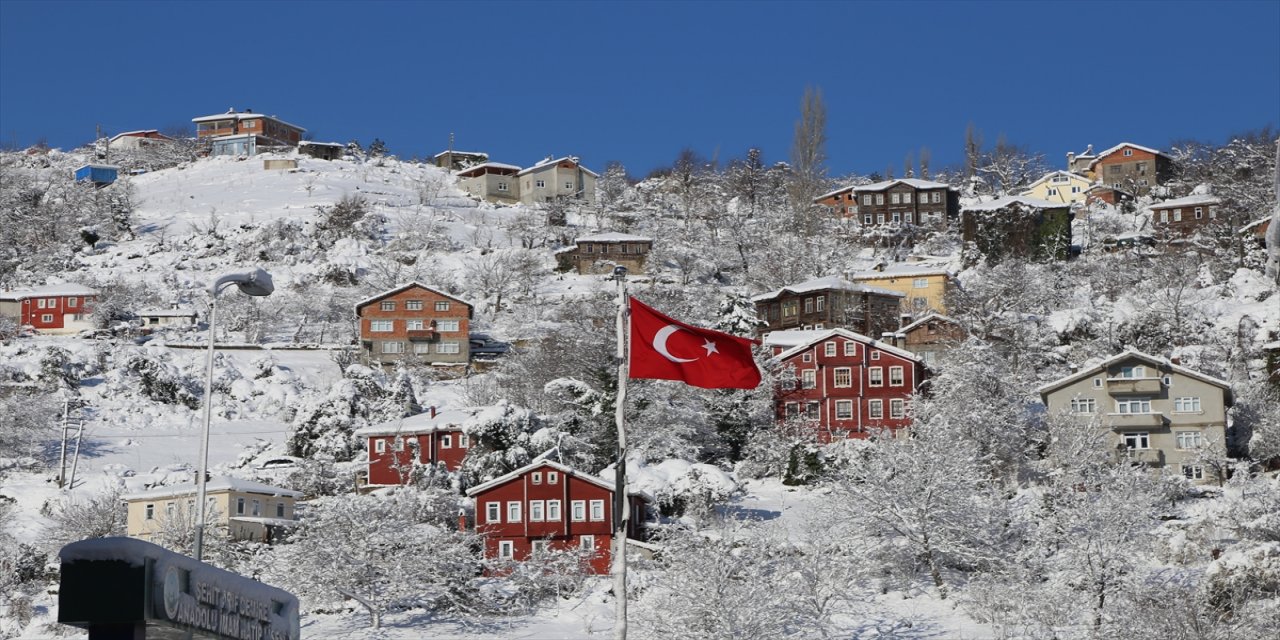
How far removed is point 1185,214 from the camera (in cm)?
11906

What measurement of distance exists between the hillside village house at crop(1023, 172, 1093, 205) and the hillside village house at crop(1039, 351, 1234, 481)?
71.5 m

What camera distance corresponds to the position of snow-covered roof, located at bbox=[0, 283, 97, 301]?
334 ft

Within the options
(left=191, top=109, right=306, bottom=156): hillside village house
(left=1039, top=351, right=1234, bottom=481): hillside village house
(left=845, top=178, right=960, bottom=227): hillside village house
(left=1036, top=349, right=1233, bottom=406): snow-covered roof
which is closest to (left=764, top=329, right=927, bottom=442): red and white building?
(left=1036, top=349, right=1233, bottom=406): snow-covered roof

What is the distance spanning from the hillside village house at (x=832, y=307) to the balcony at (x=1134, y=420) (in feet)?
71.8

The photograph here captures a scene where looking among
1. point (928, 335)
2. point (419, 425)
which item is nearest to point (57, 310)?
point (419, 425)

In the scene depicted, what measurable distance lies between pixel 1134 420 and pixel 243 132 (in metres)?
125

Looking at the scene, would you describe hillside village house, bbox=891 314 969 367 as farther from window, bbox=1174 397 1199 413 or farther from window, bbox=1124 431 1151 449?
window, bbox=1174 397 1199 413

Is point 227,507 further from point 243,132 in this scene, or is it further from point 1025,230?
point 243,132

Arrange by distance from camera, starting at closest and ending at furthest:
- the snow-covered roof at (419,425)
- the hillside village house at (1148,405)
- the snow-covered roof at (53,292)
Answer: the hillside village house at (1148,405)
the snow-covered roof at (419,425)
the snow-covered roof at (53,292)

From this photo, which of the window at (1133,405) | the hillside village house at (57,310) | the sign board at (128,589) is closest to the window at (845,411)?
the window at (1133,405)

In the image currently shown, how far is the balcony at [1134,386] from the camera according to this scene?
70.9m

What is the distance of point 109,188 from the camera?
146 metres

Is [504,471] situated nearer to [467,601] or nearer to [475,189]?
[467,601]

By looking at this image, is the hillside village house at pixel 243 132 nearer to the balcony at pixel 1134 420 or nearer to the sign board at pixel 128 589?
the balcony at pixel 1134 420
